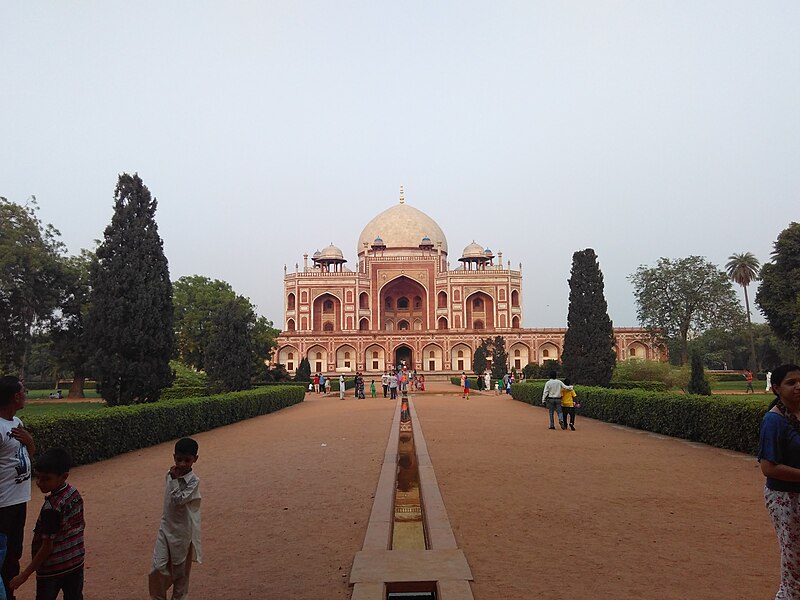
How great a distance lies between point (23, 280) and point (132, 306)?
1234cm

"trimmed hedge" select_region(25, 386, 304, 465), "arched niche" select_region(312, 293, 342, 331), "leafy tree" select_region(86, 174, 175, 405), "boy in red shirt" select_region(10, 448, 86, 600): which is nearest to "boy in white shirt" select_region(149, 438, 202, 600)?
"boy in red shirt" select_region(10, 448, 86, 600)

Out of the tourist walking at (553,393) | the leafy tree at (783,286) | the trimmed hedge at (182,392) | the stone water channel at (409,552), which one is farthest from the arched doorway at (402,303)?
the stone water channel at (409,552)

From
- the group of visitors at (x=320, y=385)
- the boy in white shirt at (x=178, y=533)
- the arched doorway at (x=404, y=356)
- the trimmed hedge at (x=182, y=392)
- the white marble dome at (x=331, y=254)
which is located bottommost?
the group of visitors at (x=320, y=385)

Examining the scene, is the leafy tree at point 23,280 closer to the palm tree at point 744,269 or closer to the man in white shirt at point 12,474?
the man in white shirt at point 12,474

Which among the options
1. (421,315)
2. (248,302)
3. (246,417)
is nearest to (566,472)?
(246,417)

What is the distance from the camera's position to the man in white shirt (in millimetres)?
3121

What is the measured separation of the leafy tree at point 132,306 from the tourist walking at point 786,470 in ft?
42.6

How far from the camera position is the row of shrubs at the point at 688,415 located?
28.8 feet

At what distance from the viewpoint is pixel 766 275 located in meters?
27.5

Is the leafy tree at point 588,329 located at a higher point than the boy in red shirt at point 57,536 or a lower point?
higher

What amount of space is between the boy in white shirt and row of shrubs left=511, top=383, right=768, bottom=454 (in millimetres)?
7618


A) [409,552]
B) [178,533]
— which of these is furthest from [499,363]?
[178,533]

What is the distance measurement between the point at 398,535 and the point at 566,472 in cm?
312

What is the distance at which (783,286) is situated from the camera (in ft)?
86.5
